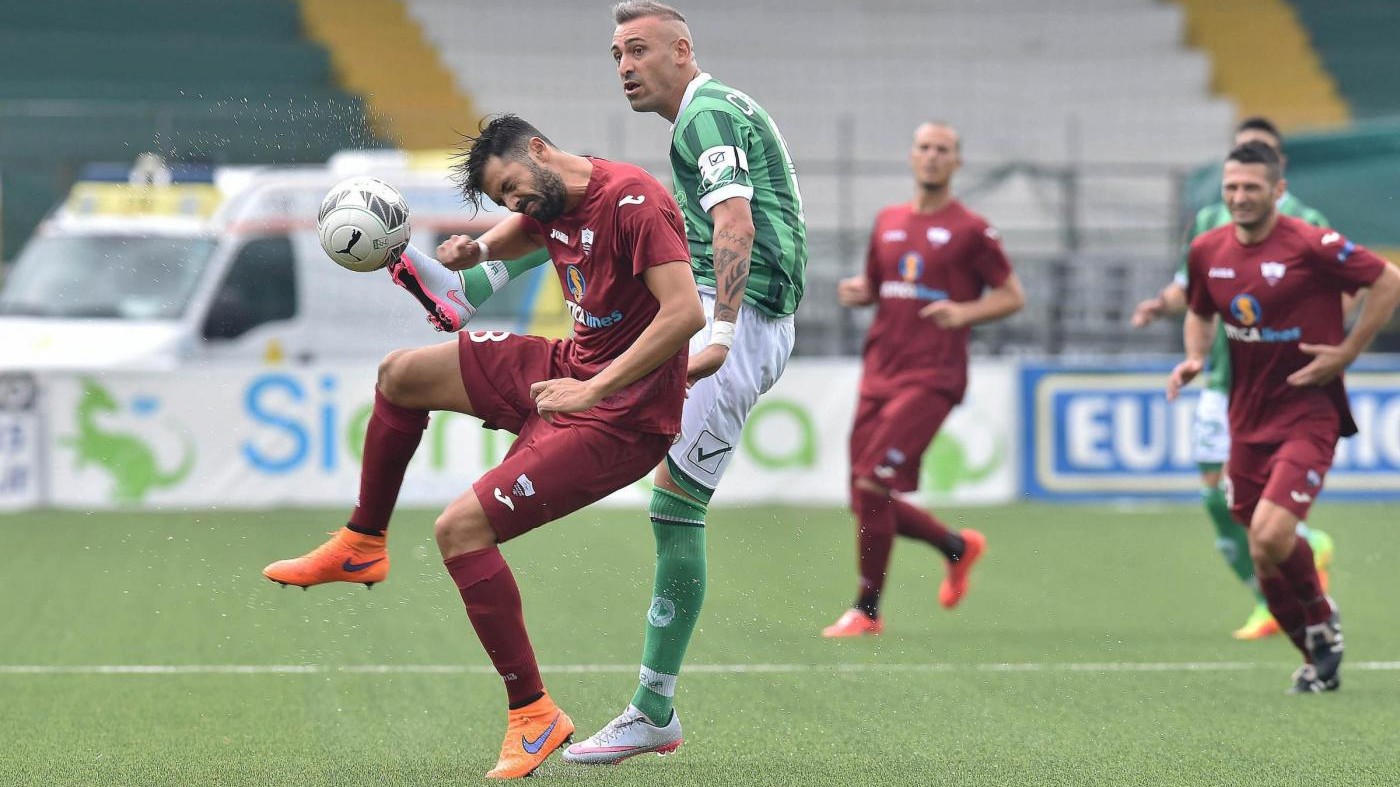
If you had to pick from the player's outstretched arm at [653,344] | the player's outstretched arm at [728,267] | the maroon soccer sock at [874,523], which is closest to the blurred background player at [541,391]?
the player's outstretched arm at [653,344]

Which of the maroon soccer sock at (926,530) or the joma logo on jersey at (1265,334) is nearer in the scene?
the joma logo on jersey at (1265,334)

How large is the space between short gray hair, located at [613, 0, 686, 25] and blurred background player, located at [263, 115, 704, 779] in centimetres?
62

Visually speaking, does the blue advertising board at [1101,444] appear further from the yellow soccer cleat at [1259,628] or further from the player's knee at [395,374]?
the player's knee at [395,374]

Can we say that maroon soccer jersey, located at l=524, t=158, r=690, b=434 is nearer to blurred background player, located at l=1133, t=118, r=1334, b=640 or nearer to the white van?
blurred background player, located at l=1133, t=118, r=1334, b=640

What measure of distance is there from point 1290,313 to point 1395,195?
11.6 m

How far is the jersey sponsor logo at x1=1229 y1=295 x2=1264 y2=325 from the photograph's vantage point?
22.4ft

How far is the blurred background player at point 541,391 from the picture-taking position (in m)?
4.77

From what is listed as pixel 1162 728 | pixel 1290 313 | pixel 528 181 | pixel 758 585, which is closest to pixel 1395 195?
pixel 758 585

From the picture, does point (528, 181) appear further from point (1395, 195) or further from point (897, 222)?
point (1395, 195)

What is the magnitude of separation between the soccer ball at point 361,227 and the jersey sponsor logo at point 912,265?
13.7 feet

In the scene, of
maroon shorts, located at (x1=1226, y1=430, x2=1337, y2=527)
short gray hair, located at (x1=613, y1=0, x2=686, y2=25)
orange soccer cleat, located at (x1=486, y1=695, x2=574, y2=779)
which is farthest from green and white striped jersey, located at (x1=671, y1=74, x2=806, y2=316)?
maroon shorts, located at (x1=1226, y1=430, x2=1337, y2=527)

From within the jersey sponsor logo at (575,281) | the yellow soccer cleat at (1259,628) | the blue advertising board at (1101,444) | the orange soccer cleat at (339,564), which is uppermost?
the jersey sponsor logo at (575,281)

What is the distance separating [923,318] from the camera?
8.75 m

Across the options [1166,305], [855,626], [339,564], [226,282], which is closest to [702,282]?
[339,564]
